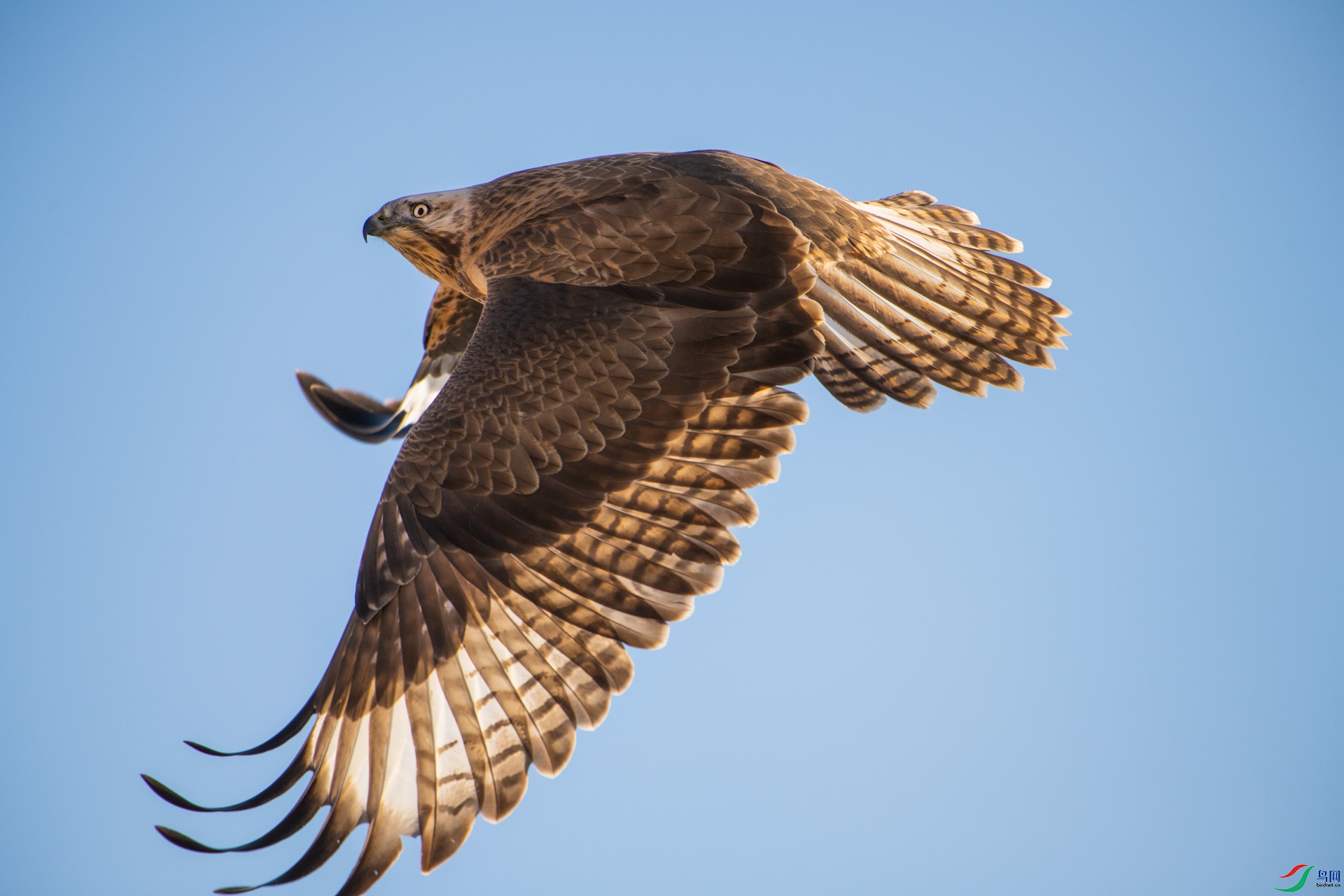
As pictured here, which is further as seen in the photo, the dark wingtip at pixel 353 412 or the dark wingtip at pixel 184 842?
the dark wingtip at pixel 353 412

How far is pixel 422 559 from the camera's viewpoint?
530 cm

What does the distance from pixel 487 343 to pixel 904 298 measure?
2.49 meters

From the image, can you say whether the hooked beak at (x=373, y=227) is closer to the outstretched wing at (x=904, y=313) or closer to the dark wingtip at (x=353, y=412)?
the dark wingtip at (x=353, y=412)

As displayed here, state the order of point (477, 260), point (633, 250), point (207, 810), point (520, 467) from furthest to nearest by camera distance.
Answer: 1. point (477, 260)
2. point (633, 250)
3. point (520, 467)
4. point (207, 810)

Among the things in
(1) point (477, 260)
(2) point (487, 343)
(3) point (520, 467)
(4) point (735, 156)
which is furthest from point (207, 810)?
(4) point (735, 156)

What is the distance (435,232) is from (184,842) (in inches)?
154

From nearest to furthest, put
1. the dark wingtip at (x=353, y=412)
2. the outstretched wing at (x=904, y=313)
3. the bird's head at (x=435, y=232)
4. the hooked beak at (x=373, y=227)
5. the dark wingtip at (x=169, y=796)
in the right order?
1. the dark wingtip at (x=169, y=796)
2. the outstretched wing at (x=904, y=313)
3. the bird's head at (x=435, y=232)
4. the hooked beak at (x=373, y=227)
5. the dark wingtip at (x=353, y=412)

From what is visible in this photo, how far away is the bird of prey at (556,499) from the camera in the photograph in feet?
16.8

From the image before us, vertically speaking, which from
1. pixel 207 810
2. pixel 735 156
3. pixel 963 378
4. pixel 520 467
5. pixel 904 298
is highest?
pixel 735 156

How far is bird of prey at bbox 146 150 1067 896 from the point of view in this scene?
5.12m

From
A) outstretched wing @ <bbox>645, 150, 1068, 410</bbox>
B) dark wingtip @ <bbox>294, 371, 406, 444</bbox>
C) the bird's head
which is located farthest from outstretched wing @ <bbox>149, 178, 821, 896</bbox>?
dark wingtip @ <bbox>294, 371, 406, 444</bbox>

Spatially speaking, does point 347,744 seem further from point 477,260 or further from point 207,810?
point 477,260

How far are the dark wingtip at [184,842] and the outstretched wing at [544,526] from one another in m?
0.56

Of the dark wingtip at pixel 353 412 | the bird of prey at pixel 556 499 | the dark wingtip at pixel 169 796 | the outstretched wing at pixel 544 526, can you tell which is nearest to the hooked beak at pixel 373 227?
the dark wingtip at pixel 353 412
